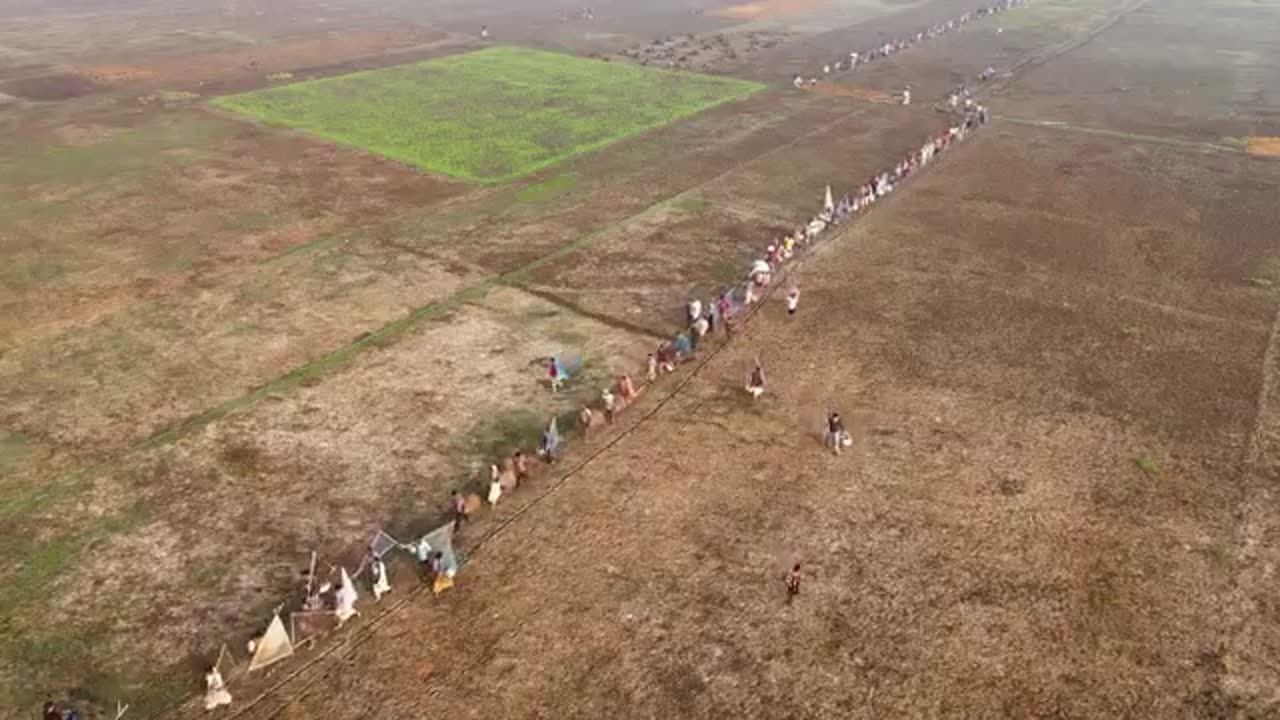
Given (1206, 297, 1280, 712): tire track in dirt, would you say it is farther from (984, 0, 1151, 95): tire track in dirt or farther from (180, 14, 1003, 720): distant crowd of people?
(984, 0, 1151, 95): tire track in dirt

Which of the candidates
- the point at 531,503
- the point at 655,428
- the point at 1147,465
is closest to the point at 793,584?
the point at 531,503

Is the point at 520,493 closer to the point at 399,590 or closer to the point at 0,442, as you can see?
the point at 399,590

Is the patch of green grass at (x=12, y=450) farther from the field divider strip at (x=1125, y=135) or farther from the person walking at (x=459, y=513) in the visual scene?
the field divider strip at (x=1125, y=135)

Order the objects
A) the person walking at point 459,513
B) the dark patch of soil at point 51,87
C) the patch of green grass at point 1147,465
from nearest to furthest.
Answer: the person walking at point 459,513
the patch of green grass at point 1147,465
the dark patch of soil at point 51,87

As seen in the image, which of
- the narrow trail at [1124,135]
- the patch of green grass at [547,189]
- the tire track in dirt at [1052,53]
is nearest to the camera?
the patch of green grass at [547,189]

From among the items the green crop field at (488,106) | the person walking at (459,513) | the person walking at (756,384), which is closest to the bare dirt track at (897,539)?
the person walking at (756,384)

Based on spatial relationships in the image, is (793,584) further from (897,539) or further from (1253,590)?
(1253,590)
